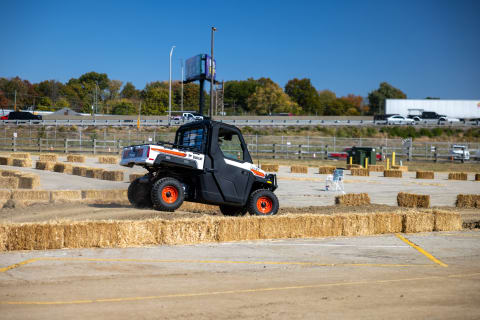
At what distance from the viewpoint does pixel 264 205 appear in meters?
12.3

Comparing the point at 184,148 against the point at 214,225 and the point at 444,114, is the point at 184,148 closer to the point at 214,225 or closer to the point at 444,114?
the point at 214,225

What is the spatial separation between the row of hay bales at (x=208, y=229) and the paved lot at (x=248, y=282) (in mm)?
265

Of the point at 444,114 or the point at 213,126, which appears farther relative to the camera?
the point at 444,114

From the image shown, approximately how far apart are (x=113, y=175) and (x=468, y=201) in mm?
13930

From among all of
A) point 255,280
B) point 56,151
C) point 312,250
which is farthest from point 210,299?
point 56,151

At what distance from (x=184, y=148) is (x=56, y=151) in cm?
3778

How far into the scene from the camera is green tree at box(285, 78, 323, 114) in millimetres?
121894

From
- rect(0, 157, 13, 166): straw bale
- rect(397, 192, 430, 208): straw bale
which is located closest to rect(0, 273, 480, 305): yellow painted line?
rect(397, 192, 430, 208): straw bale

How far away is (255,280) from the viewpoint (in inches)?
282

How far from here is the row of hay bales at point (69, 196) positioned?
14445 mm

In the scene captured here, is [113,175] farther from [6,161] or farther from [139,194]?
[6,161]

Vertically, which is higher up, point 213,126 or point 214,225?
point 213,126

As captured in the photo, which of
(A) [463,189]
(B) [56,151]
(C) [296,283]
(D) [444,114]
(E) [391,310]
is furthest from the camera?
(D) [444,114]

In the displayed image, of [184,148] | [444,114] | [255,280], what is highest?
[444,114]
